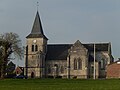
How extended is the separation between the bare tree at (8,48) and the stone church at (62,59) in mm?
30740

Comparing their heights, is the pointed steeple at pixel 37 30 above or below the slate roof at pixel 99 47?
above

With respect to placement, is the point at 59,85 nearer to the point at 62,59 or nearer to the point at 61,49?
the point at 62,59

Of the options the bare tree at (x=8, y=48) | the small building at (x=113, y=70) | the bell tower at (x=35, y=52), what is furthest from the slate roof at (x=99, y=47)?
the bare tree at (x=8, y=48)

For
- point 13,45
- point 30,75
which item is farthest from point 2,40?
point 30,75

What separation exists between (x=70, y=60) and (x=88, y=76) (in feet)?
24.4

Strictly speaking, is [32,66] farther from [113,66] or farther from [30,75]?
[113,66]

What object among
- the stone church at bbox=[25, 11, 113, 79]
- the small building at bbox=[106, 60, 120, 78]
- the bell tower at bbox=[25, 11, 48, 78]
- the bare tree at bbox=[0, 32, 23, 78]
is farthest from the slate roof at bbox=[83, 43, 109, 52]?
the bare tree at bbox=[0, 32, 23, 78]

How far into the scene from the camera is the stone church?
114 m

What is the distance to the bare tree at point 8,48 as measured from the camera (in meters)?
81.4

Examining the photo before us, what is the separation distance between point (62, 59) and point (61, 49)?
5248mm

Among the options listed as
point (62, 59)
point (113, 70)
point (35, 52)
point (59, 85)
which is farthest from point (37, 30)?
point (59, 85)

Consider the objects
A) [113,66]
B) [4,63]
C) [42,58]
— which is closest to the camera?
[4,63]

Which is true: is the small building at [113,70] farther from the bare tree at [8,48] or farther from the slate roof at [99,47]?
the bare tree at [8,48]

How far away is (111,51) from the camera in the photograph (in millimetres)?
122562
